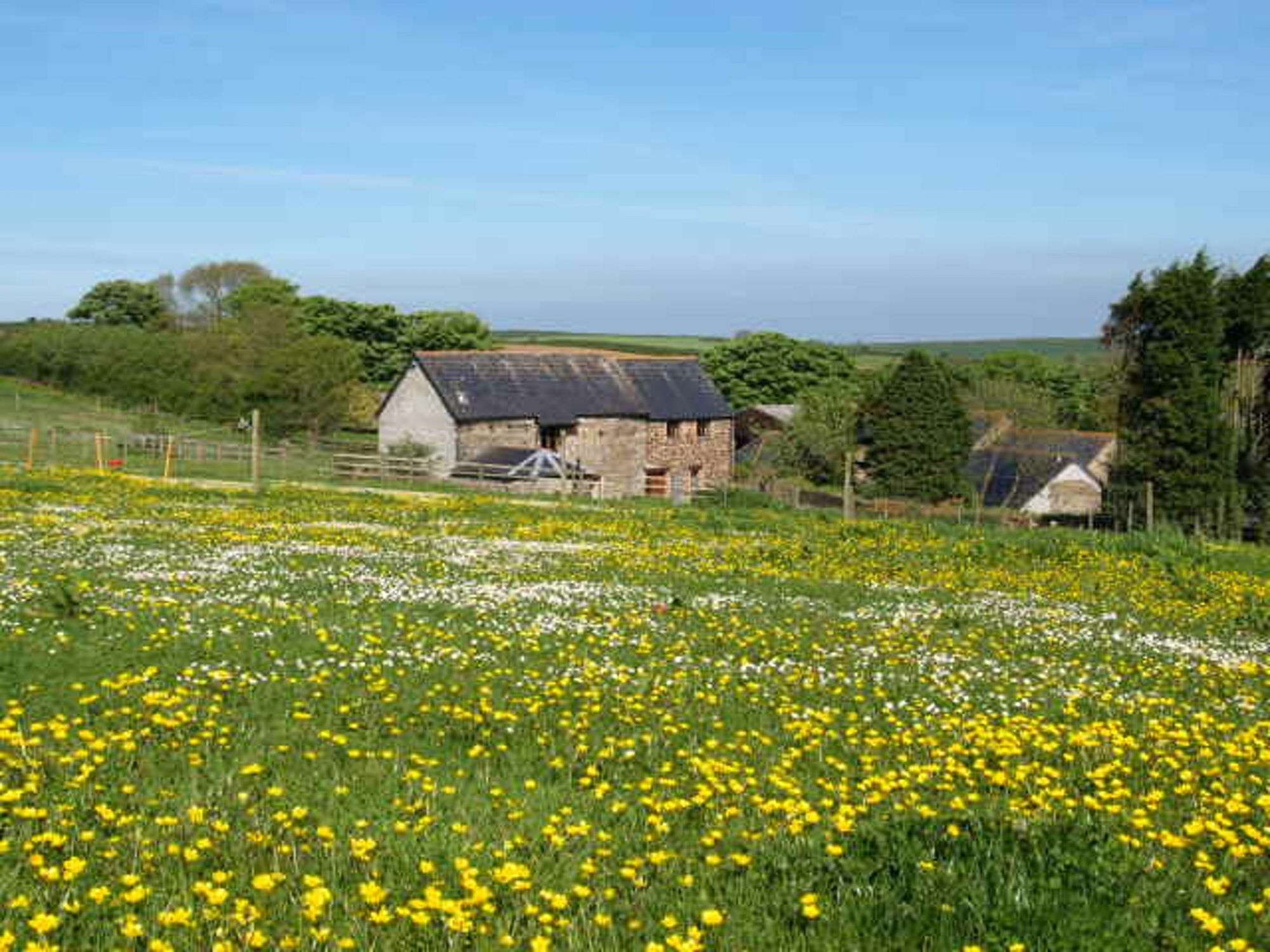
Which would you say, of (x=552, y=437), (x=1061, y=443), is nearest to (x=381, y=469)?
(x=552, y=437)

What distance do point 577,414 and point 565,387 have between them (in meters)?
2.30

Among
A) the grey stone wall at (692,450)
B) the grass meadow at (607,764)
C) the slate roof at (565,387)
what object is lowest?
the grass meadow at (607,764)

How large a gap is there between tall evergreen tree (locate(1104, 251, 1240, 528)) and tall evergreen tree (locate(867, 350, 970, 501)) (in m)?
17.2

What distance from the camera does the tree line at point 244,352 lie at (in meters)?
73.2

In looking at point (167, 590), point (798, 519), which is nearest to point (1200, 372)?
point (798, 519)

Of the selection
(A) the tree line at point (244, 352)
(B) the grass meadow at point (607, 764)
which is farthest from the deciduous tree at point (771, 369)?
(B) the grass meadow at point (607, 764)

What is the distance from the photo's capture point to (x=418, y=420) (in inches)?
2320

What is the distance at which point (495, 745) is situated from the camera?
8.25 m

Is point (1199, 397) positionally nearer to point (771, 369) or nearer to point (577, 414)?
point (577, 414)

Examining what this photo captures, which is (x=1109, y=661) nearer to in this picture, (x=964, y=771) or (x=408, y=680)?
(x=964, y=771)

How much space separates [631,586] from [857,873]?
1072cm

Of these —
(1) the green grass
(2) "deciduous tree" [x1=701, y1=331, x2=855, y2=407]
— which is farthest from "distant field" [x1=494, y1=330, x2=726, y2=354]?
(1) the green grass

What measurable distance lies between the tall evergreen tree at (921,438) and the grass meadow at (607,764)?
49.9 metres

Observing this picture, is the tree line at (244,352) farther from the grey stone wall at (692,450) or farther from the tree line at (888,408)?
the tree line at (888,408)
